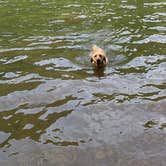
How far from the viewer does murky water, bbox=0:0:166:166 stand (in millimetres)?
7633

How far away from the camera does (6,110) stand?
930 centimetres

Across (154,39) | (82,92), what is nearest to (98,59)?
(82,92)

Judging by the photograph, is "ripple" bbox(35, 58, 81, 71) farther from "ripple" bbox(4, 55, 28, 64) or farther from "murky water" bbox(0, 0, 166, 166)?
"ripple" bbox(4, 55, 28, 64)

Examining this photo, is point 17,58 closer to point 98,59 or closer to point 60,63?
point 60,63

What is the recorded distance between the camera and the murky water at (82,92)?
7633mm

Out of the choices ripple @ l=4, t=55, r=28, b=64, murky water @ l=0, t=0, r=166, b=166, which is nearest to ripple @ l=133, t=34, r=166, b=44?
murky water @ l=0, t=0, r=166, b=166

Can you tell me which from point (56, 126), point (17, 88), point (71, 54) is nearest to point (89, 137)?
point (56, 126)

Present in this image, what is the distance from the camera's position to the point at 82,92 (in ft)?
33.3

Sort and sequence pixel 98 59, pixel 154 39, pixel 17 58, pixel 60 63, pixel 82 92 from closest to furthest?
1. pixel 82 92
2. pixel 98 59
3. pixel 60 63
4. pixel 17 58
5. pixel 154 39

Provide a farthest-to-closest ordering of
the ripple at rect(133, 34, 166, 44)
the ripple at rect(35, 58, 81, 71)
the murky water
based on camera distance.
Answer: the ripple at rect(133, 34, 166, 44), the ripple at rect(35, 58, 81, 71), the murky water

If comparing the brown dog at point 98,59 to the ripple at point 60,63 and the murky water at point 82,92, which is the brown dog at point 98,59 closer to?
the murky water at point 82,92

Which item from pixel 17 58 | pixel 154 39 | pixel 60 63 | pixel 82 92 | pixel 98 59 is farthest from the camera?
pixel 154 39

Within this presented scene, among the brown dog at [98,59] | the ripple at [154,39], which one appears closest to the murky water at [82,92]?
the ripple at [154,39]

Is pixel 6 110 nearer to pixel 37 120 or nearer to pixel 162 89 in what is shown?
pixel 37 120
